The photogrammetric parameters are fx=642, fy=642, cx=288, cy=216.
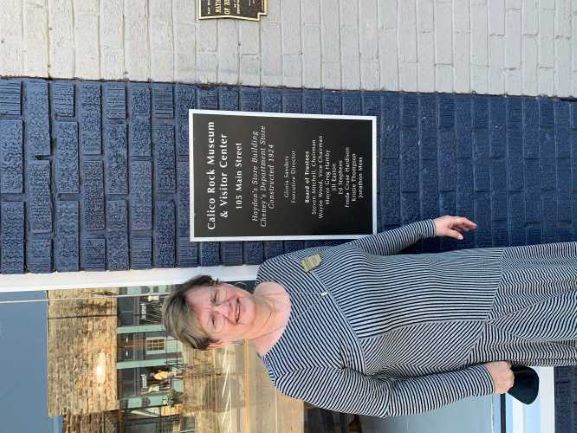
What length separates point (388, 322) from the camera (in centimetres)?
291

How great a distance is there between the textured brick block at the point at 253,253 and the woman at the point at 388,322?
760 mm

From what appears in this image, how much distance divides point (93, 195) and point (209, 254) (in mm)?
773

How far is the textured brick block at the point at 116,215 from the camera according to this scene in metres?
3.79

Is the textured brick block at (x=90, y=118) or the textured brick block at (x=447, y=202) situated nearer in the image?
the textured brick block at (x=90, y=118)

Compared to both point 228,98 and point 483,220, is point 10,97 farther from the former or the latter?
point 483,220

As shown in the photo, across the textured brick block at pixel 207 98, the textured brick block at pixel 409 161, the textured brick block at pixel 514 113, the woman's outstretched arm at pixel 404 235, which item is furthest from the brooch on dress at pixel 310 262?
the textured brick block at pixel 514 113

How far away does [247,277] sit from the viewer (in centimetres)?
406

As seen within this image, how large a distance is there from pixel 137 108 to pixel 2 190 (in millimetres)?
902

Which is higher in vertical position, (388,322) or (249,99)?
(249,99)

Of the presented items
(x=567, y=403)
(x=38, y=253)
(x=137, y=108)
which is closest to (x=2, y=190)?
(x=38, y=253)

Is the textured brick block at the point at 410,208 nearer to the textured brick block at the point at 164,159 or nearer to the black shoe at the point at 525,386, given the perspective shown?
the black shoe at the point at 525,386

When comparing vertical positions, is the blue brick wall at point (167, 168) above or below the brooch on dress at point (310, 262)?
above

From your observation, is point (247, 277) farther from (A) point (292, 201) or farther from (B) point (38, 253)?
(B) point (38, 253)

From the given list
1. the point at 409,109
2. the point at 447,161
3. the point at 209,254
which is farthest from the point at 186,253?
the point at 447,161
